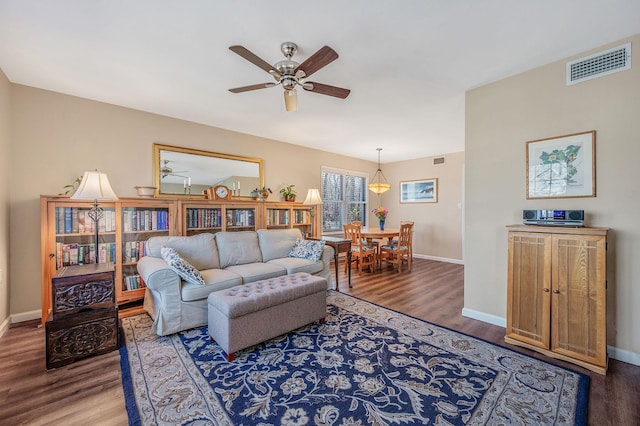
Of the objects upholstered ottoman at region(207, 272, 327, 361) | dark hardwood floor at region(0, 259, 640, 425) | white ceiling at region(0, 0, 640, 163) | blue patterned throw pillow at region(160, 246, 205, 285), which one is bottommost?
dark hardwood floor at region(0, 259, 640, 425)

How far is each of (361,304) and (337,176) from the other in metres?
3.71

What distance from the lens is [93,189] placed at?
2.59 metres

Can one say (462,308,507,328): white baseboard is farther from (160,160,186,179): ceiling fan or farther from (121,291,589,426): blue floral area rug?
(160,160,186,179): ceiling fan

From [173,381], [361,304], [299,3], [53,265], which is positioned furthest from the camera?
[361,304]

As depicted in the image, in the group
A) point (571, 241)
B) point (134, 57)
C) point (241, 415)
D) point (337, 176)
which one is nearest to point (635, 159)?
point (571, 241)

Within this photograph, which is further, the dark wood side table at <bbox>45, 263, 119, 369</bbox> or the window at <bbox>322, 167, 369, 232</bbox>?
the window at <bbox>322, 167, 369, 232</bbox>

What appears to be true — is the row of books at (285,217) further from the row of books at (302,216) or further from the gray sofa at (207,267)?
the gray sofa at (207,267)

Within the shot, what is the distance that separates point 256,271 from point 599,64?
373 centimetres

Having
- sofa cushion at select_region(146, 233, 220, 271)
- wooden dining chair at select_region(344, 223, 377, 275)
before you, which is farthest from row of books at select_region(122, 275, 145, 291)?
wooden dining chair at select_region(344, 223, 377, 275)

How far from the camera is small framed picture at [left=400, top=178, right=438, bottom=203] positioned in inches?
254

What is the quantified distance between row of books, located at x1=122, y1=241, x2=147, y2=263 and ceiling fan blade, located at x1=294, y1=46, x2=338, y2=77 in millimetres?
2804

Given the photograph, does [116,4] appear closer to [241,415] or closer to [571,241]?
[241,415]

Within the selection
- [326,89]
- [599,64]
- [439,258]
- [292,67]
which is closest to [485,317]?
[599,64]

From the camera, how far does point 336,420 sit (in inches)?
60.3
